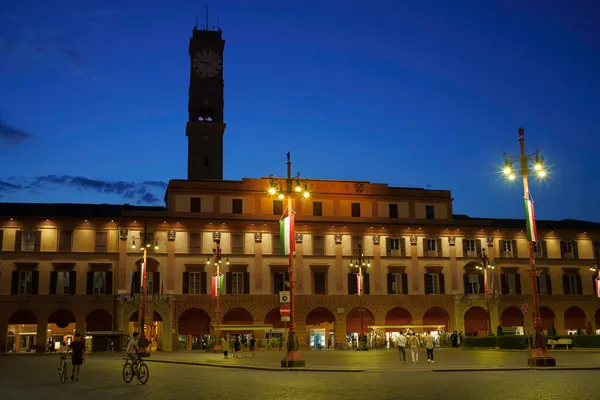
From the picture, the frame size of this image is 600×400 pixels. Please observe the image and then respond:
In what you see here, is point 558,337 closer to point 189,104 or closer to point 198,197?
point 198,197

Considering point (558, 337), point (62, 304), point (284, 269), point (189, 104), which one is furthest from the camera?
point (189, 104)

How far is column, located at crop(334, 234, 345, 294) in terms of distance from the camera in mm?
66875

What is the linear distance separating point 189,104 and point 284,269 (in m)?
23.9

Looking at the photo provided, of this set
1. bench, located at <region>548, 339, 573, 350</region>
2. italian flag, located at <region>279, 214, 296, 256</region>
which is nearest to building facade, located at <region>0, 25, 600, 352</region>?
bench, located at <region>548, 339, 573, 350</region>

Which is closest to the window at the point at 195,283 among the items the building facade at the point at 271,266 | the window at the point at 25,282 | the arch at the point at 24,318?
the building facade at the point at 271,266

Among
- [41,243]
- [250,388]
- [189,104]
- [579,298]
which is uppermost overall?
[189,104]

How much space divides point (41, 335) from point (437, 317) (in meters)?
37.2

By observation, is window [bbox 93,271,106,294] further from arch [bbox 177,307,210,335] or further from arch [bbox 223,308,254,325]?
arch [bbox 223,308,254,325]

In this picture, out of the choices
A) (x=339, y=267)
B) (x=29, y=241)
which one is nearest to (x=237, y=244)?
(x=339, y=267)

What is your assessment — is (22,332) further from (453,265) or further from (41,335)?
(453,265)

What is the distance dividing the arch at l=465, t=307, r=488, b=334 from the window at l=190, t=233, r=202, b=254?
2712 centimetres

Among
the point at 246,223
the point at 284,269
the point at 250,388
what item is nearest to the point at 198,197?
the point at 246,223

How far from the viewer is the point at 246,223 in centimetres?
6594

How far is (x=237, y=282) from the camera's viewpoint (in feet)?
214
